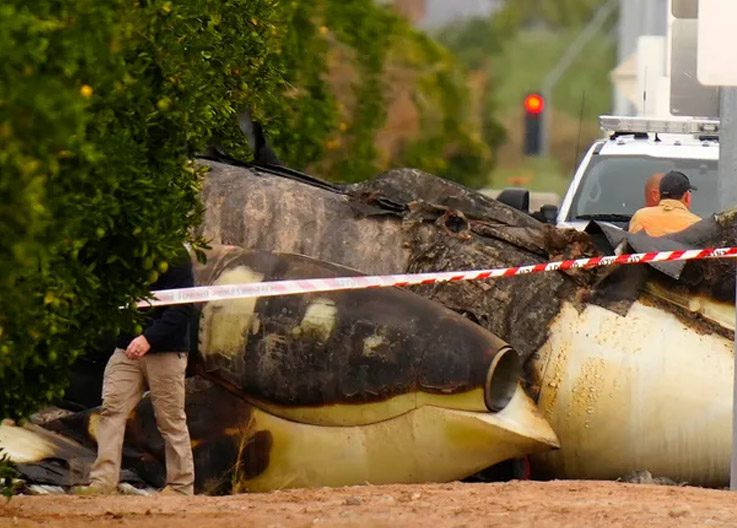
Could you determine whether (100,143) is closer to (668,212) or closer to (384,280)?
(384,280)

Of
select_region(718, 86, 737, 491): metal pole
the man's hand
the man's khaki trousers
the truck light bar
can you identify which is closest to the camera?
the man's hand

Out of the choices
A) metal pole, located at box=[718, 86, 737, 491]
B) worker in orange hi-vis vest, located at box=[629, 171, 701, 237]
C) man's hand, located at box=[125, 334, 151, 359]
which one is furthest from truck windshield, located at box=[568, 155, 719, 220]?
man's hand, located at box=[125, 334, 151, 359]

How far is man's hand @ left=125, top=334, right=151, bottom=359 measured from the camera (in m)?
11.8

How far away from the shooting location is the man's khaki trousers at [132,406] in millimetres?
11977

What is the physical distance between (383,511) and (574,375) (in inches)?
101

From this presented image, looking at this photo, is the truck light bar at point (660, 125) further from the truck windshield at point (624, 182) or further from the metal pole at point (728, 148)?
the metal pole at point (728, 148)

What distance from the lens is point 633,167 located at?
17141mm

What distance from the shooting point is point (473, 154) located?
3981 centimetres

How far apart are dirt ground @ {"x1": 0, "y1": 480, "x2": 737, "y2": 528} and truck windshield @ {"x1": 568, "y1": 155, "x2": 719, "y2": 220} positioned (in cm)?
560

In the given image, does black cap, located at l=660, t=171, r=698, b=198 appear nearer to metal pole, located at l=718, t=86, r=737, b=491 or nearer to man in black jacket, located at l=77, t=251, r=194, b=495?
metal pole, located at l=718, t=86, r=737, b=491

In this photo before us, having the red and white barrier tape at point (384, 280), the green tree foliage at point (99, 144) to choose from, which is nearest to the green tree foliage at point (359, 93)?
the red and white barrier tape at point (384, 280)

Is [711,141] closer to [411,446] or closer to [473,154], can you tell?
[411,446]

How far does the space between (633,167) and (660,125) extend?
614mm

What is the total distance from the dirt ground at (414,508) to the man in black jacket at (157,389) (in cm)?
85
